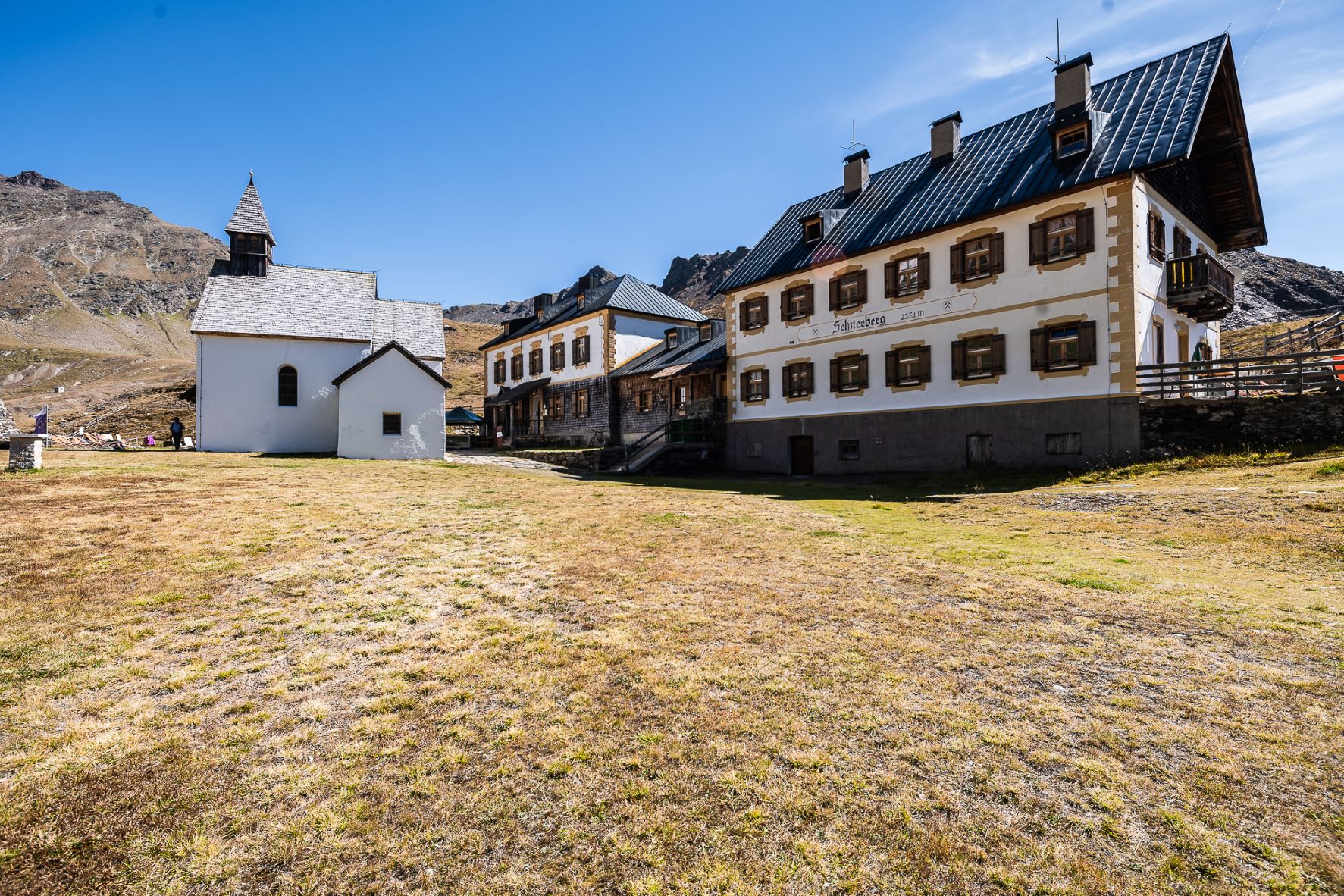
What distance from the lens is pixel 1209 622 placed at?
6324mm

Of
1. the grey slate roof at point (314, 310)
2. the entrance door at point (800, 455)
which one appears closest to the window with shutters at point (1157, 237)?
the entrance door at point (800, 455)

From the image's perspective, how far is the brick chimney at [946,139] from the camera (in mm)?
25891

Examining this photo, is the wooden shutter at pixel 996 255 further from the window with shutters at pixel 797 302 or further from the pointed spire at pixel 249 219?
the pointed spire at pixel 249 219

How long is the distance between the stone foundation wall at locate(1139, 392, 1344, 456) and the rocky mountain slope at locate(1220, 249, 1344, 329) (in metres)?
77.9

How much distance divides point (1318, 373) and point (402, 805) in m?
22.7

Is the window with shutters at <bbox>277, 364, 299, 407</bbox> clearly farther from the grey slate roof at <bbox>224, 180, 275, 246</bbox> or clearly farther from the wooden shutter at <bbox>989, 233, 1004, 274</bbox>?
the wooden shutter at <bbox>989, 233, 1004, 274</bbox>

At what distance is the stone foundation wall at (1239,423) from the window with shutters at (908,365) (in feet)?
22.1

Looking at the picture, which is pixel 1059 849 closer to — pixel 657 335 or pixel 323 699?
pixel 323 699

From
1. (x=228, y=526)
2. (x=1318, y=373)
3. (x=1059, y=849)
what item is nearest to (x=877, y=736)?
(x=1059, y=849)

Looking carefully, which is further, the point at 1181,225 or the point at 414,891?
the point at 1181,225

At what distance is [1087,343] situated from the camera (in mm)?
19047

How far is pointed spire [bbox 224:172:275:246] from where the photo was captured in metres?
35.7

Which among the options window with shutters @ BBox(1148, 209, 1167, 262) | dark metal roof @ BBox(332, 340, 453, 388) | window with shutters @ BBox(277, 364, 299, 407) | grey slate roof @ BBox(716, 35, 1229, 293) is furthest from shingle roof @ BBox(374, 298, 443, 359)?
window with shutters @ BBox(1148, 209, 1167, 262)

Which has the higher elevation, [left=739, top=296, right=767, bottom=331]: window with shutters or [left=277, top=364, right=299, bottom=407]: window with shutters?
[left=739, top=296, right=767, bottom=331]: window with shutters
